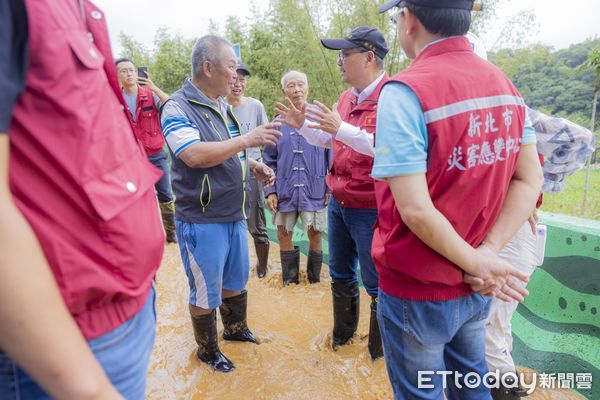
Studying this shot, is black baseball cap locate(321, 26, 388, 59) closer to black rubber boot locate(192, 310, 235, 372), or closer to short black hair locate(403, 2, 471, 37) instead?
short black hair locate(403, 2, 471, 37)

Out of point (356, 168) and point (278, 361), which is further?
point (278, 361)

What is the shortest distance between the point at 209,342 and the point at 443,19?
235 cm

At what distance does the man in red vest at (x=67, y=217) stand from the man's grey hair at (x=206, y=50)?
1.53 m

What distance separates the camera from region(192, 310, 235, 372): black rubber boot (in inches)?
105

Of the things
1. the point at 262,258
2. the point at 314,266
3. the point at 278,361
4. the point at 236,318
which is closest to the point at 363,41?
the point at 236,318

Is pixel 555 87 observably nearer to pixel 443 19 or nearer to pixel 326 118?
pixel 326 118

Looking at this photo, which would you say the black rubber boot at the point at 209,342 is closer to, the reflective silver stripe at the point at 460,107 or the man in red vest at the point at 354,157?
the man in red vest at the point at 354,157

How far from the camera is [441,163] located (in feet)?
4.26

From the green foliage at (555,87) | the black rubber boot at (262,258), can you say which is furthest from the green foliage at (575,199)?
the green foliage at (555,87)

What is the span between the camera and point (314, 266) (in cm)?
430

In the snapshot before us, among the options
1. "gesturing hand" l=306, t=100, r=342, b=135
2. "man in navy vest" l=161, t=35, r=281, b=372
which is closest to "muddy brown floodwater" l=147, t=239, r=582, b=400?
"man in navy vest" l=161, t=35, r=281, b=372

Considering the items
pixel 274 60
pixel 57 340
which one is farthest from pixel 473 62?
pixel 274 60

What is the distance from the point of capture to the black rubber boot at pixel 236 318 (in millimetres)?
2955

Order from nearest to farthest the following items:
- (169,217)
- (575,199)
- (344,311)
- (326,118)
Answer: (326,118)
(344,311)
(169,217)
(575,199)
